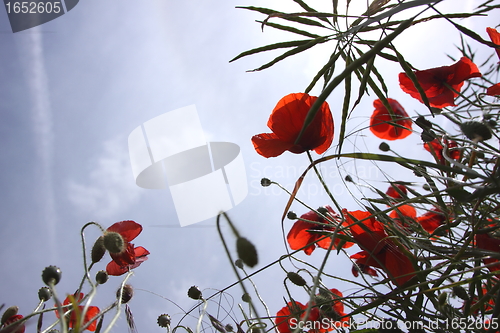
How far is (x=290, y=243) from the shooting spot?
43.6 inches

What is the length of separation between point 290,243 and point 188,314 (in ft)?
1.32

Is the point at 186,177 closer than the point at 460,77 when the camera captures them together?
No

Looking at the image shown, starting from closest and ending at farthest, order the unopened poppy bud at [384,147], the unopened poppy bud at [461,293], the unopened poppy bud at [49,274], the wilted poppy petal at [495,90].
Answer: the unopened poppy bud at [49,274] < the unopened poppy bud at [461,293] < the wilted poppy petal at [495,90] < the unopened poppy bud at [384,147]

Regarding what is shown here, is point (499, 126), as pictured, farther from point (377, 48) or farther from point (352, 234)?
point (377, 48)

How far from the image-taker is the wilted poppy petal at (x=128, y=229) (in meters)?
1.07

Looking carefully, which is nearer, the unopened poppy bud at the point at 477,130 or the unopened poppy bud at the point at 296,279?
the unopened poppy bud at the point at 477,130

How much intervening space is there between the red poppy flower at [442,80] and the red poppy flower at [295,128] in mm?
340

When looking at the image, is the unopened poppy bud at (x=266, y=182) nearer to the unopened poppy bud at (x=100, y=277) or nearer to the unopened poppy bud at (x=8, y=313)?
the unopened poppy bud at (x=100, y=277)

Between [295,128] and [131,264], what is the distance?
68 centimetres

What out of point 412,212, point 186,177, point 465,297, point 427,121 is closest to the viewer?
point 465,297

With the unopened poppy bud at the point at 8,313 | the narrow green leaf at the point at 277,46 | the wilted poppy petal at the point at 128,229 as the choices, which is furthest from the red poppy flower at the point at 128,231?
the narrow green leaf at the point at 277,46

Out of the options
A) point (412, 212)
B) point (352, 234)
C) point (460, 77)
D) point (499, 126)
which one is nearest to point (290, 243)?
point (352, 234)

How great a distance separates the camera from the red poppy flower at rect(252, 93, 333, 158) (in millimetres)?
923

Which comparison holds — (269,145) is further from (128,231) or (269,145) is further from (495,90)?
→ (495,90)
